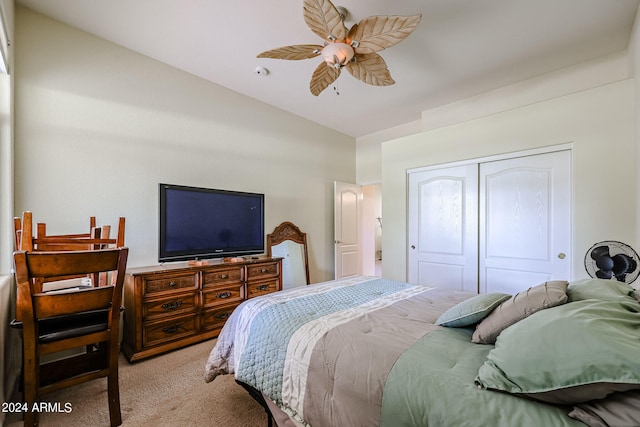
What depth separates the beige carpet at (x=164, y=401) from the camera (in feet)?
5.37

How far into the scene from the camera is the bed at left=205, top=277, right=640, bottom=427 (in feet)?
2.45

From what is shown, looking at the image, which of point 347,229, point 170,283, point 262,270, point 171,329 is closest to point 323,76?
point 262,270

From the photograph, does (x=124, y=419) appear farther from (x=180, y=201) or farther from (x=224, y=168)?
(x=224, y=168)

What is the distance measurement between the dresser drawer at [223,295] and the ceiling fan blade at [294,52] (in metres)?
2.20

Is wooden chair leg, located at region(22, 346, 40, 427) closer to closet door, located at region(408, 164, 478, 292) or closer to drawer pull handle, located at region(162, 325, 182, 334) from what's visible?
drawer pull handle, located at region(162, 325, 182, 334)

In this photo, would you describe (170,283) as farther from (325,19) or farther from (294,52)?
(325,19)

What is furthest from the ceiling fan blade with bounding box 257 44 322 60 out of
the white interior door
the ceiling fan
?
the white interior door

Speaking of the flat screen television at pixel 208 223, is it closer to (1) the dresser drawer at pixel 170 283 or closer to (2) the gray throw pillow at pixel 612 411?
(1) the dresser drawer at pixel 170 283

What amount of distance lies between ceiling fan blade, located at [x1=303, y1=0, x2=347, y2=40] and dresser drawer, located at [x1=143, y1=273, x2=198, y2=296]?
7.74 feet

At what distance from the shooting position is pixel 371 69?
7.43ft

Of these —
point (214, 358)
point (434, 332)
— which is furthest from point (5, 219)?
point (434, 332)

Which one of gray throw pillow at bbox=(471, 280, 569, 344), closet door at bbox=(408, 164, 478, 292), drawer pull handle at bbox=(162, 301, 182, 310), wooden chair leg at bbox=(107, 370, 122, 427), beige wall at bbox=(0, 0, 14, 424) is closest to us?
gray throw pillow at bbox=(471, 280, 569, 344)

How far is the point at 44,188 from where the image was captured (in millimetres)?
2285

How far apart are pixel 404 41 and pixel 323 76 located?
847 mm
